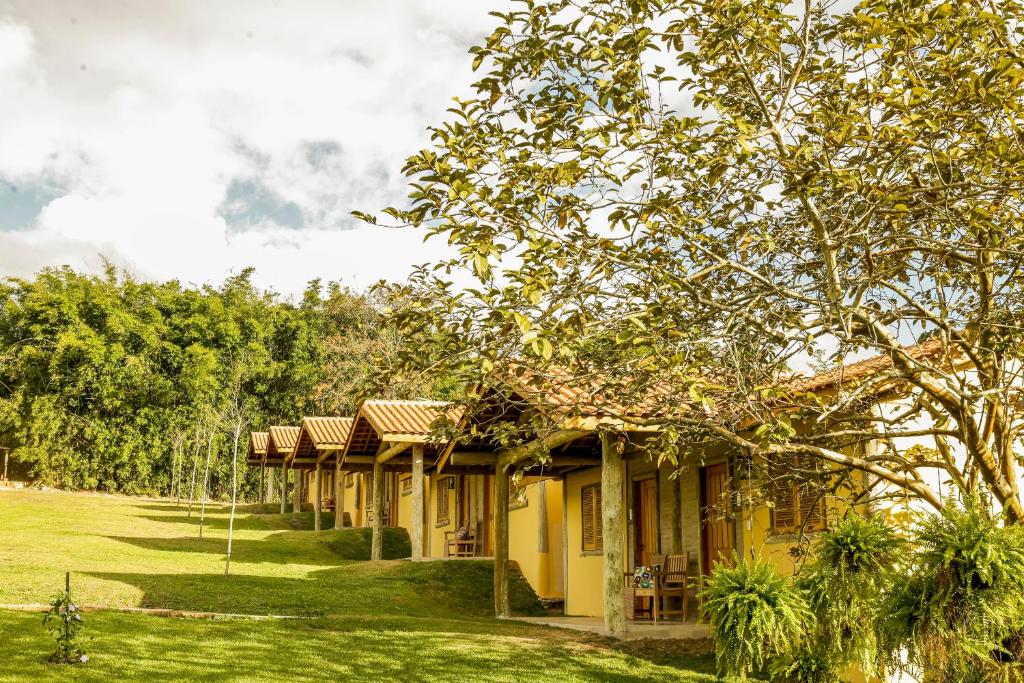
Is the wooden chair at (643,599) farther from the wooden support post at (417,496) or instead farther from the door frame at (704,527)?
the wooden support post at (417,496)

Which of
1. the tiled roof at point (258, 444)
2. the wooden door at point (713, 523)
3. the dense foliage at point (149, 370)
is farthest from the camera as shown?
the dense foliage at point (149, 370)

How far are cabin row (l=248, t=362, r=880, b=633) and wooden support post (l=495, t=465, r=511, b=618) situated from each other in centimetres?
2

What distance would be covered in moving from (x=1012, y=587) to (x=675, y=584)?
8.05m

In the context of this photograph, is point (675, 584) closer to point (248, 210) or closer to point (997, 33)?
point (997, 33)

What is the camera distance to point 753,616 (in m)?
8.60

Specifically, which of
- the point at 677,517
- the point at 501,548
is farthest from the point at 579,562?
the point at 677,517

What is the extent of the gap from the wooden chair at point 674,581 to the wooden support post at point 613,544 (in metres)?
1.27

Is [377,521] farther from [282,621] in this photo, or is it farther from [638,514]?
[282,621]

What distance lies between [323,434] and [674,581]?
1717 centimetres

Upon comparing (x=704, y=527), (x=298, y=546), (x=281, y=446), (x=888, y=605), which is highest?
(x=281, y=446)

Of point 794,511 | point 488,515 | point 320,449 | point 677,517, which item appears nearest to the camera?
point 794,511

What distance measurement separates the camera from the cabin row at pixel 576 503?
36.0ft

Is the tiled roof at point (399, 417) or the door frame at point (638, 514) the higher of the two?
the tiled roof at point (399, 417)

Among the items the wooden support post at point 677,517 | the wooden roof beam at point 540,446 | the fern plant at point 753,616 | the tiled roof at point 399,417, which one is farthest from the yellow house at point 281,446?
the fern plant at point 753,616
